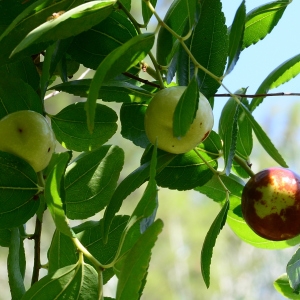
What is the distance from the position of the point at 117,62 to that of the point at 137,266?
0.71ft

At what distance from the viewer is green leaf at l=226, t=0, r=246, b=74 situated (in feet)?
2.36

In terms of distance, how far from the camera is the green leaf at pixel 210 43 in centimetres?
73

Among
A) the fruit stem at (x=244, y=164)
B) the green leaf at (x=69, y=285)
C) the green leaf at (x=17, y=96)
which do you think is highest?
the green leaf at (x=17, y=96)

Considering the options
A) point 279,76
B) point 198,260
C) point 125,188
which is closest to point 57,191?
point 125,188

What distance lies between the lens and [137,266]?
53 centimetres

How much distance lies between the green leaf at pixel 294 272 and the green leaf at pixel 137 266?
0.33 m

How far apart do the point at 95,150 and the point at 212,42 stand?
0.73 ft

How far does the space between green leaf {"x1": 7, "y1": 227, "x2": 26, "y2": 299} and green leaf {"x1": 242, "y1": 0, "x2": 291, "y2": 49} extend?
43cm

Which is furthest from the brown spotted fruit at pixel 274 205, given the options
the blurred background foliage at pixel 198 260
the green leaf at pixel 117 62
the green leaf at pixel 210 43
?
the blurred background foliage at pixel 198 260

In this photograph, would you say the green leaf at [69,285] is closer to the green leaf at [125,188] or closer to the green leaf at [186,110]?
the green leaf at [125,188]

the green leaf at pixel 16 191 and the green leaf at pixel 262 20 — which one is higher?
the green leaf at pixel 262 20

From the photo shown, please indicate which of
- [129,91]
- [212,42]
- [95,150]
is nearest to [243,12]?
[212,42]

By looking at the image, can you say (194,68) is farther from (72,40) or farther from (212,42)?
(72,40)

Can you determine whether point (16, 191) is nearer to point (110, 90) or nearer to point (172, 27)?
point (110, 90)
